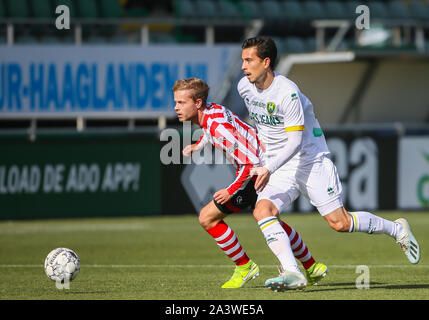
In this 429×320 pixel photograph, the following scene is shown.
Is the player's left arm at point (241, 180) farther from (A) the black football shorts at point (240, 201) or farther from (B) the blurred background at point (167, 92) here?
(B) the blurred background at point (167, 92)

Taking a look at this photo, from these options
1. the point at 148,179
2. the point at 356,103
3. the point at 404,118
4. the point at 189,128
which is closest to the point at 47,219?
the point at 148,179

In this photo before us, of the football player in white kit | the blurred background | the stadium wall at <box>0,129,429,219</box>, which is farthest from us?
the blurred background

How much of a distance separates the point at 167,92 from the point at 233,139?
11.8 m

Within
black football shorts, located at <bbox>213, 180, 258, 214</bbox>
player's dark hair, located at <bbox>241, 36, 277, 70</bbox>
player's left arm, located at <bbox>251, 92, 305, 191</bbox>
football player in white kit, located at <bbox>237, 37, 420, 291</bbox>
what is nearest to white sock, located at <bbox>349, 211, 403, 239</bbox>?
football player in white kit, located at <bbox>237, 37, 420, 291</bbox>

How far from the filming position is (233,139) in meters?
7.64

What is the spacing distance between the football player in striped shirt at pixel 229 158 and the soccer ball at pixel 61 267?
1.22 m

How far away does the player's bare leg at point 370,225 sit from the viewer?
7.52 meters

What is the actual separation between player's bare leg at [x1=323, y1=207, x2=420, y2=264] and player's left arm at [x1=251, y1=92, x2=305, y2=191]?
27.7 inches

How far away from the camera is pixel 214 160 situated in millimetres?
15992

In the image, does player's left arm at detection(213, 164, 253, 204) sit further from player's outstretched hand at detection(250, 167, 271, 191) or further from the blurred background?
the blurred background

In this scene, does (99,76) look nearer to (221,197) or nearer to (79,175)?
(79,175)

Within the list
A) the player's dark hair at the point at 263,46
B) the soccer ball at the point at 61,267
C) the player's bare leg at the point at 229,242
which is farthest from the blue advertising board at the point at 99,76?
the player's dark hair at the point at 263,46

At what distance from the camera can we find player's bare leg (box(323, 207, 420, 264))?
24.7 feet
